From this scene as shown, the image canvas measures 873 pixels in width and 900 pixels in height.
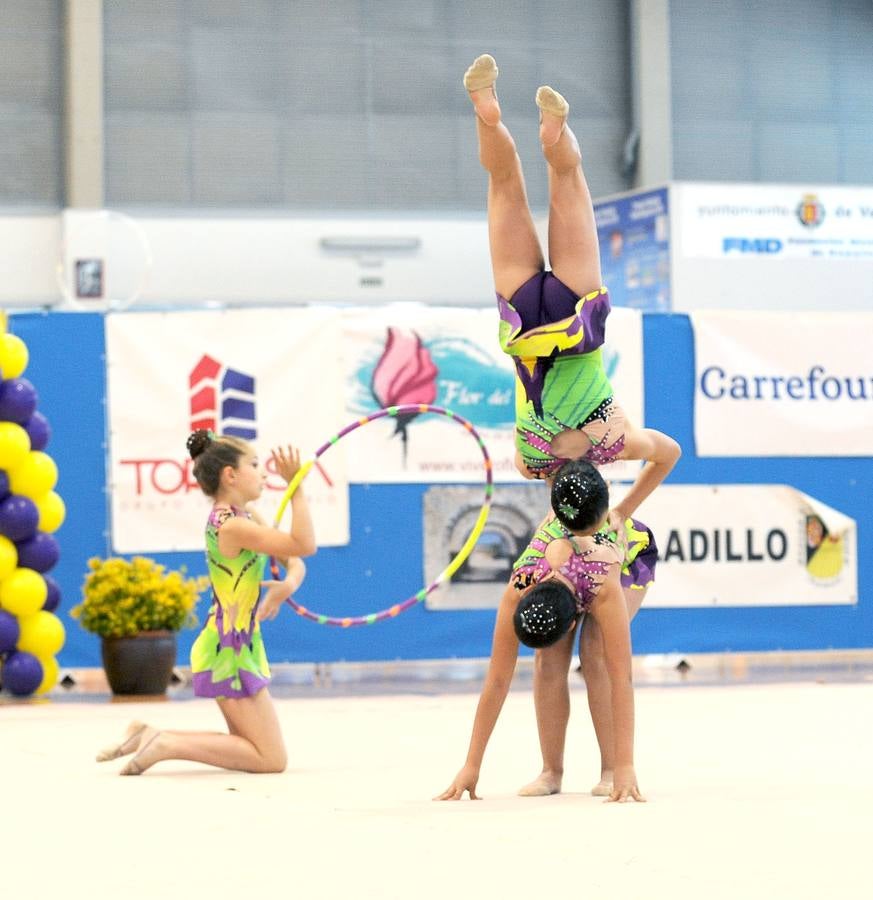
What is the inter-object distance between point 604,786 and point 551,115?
5.37 ft

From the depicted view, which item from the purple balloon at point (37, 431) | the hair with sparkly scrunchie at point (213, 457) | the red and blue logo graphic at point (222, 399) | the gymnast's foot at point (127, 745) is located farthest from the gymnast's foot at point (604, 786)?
the red and blue logo graphic at point (222, 399)

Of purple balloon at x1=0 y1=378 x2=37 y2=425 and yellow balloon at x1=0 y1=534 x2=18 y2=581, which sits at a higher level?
purple balloon at x1=0 y1=378 x2=37 y2=425

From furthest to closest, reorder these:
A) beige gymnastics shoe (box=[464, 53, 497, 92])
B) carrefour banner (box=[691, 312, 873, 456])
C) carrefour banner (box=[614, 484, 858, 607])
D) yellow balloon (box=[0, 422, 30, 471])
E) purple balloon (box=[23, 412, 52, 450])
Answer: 1. carrefour banner (box=[691, 312, 873, 456])
2. carrefour banner (box=[614, 484, 858, 607])
3. purple balloon (box=[23, 412, 52, 450])
4. yellow balloon (box=[0, 422, 30, 471])
5. beige gymnastics shoe (box=[464, 53, 497, 92])

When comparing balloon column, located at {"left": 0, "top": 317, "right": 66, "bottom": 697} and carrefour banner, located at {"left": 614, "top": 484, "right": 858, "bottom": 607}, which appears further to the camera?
carrefour banner, located at {"left": 614, "top": 484, "right": 858, "bottom": 607}

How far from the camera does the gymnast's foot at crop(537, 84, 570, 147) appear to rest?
406cm

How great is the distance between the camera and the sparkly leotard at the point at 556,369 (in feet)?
13.8

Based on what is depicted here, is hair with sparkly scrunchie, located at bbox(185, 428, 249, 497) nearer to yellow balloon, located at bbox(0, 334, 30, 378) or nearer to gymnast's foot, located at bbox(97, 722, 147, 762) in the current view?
gymnast's foot, located at bbox(97, 722, 147, 762)

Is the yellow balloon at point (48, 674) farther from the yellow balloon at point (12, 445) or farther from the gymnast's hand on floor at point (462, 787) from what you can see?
the gymnast's hand on floor at point (462, 787)

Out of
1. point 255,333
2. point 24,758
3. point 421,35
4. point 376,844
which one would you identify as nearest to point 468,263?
point 421,35

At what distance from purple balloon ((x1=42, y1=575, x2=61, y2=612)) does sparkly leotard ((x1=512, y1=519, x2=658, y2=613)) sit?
423 centimetres

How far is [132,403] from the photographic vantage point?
8.51m

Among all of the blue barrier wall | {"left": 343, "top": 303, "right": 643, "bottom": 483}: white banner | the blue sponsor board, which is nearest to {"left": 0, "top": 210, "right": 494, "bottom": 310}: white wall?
the blue sponsor board

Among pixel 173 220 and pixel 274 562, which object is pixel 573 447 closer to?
pixel 274 562

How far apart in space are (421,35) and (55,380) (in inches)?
371
